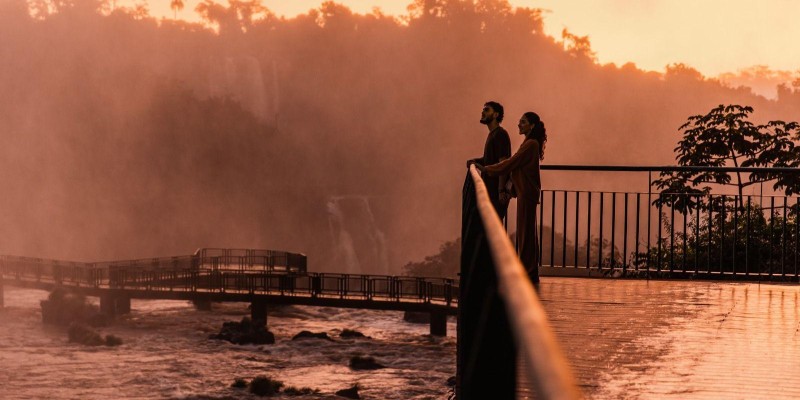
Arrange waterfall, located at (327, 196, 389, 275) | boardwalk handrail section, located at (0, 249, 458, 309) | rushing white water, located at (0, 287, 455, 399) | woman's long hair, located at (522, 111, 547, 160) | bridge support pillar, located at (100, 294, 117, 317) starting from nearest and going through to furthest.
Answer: woman's long hair, located at (522, 111, 547, 160), rushing white water, located at (0, 287, 455, 399), boardwalk handrail section, located at (0, 249, 458, 309), bridge support pillar, located at (100, 294, 117, 317), waterfall, located at (327, 196, 389, 275)

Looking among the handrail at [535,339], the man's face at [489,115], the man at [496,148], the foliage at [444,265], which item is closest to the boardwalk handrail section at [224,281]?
the foliage at [444,265]

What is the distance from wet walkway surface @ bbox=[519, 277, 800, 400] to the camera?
17.9 feet

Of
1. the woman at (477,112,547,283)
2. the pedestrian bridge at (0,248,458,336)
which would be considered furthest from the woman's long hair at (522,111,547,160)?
the pedestrian bridge at (0,248,458,336)

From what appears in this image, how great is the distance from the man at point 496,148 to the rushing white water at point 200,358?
21844 millimetres

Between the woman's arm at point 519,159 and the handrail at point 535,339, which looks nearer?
the handrail at point 535,339

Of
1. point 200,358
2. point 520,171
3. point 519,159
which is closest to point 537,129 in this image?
point 519,159

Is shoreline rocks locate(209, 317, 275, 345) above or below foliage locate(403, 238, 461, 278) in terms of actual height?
below

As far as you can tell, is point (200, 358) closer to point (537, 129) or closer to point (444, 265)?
point (444, 265)

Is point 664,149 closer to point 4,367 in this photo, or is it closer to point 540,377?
point 4,367

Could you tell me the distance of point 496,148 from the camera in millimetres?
8891

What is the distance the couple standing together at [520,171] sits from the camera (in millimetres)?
8695

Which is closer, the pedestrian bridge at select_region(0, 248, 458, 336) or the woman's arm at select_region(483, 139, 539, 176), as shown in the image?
the woman's arm at select_region(483, 139, 539, 176)

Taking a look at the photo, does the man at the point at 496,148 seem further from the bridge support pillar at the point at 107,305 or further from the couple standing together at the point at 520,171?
the bridge support pillar at the point at 107,305

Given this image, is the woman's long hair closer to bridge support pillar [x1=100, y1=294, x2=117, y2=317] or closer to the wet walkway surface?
the wet walkway surface
